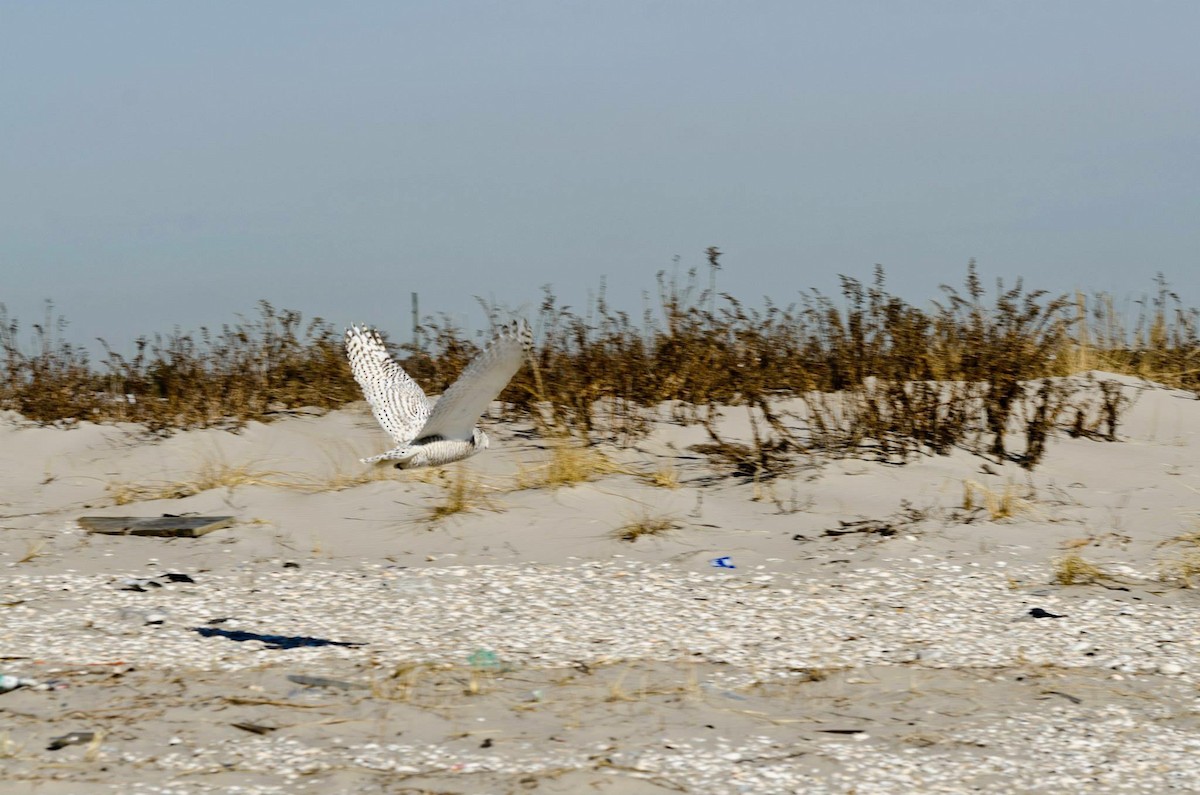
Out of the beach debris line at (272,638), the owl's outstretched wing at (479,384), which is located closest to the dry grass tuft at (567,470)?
the owl's outstretched wing at (479,384)

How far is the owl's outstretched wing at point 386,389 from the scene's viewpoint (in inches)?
263

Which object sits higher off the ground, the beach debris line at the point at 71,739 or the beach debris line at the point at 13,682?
the beach debris line at the point at 13,682

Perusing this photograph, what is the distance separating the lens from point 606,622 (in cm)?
497

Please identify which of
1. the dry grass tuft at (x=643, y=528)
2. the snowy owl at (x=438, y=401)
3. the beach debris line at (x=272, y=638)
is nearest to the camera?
the beach debris line at (x=272, y=638)

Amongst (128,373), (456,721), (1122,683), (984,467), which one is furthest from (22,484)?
(1122,683)

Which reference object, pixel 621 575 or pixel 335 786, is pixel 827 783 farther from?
pixel 621 575

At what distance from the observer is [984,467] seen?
7082mm

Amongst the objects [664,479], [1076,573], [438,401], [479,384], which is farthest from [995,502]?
[438,401]

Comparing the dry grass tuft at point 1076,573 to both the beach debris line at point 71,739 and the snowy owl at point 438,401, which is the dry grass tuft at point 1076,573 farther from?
the beach debris line at point 71,739

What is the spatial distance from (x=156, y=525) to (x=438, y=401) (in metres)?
1.80

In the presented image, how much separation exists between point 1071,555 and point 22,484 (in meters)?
6.26

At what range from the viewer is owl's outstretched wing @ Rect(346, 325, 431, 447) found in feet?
21.9

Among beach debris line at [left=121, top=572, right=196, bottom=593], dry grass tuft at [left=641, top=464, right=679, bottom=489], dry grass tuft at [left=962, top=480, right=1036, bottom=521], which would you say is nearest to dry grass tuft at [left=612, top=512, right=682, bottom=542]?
dry grass tuft at [left=641, top=464, right=679, bottom=489]

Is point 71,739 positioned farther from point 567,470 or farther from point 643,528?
point 567,470
